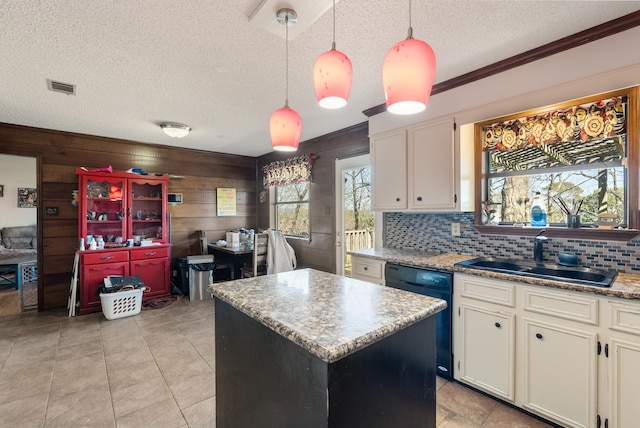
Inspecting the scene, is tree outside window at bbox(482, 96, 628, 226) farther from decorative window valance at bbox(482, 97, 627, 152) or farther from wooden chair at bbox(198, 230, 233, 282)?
wooden chair at bbox(198, 230, 233, 282)

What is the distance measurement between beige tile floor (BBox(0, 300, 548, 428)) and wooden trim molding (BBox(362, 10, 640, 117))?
238 centimetres

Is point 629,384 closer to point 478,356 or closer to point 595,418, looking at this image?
point 595,418

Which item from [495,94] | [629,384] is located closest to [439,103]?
[495,94]

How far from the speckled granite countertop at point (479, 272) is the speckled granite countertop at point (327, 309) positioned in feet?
2.96

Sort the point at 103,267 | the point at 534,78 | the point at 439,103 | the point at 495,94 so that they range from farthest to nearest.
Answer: the point at 103,267, the point at 439,103, the point at 495,94, the point at 534,78

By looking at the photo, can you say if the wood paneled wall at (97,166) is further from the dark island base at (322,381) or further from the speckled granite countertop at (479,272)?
the dark island base at (322,381)

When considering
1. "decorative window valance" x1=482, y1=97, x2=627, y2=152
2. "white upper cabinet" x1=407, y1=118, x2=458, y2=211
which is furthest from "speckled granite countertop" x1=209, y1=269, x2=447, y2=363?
"decorative window valance" x1=482, y1=97, x2=627, y2=152

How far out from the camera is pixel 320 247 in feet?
13.7

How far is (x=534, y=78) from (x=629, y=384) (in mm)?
1909

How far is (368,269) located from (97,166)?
4.08 metres

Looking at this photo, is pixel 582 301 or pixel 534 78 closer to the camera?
pixel 582 301

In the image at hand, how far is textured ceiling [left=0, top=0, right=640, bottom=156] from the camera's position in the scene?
1.59 metres

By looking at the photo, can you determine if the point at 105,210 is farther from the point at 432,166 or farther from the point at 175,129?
the point at 432,166

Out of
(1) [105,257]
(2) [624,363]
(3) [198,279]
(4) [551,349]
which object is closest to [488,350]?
(4) [551,349]
